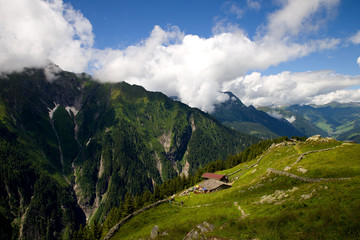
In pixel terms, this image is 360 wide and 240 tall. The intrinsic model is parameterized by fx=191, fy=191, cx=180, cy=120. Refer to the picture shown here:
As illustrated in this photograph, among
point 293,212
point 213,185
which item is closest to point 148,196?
point 213,185

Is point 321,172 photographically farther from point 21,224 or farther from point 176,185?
point 21,224

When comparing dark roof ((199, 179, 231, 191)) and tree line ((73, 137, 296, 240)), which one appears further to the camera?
dark roof ((199, 179, 231, 191))

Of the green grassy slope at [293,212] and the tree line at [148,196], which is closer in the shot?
the green grassy slope at [293,212]

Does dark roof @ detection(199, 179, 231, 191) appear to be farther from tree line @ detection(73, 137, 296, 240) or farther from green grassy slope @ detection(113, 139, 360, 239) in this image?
tree line @ detection(73, 137, 296, 240)

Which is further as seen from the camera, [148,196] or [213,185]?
[148,196]

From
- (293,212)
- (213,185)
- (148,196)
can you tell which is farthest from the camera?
(148,196)

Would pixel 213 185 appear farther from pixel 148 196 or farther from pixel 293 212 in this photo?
pixel 293 212

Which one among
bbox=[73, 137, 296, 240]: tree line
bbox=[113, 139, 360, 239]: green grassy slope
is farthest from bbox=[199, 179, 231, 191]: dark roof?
bbox=[73, 137, 296, 240]: tree line

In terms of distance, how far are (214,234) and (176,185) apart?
86719 millimetres

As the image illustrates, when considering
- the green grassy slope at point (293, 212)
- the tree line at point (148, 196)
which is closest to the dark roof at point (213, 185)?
the green grassy slope at point (293, 212)

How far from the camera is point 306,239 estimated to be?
1681 cm

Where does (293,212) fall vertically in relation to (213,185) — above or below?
above

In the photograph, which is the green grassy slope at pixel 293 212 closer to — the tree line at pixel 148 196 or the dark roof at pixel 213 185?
the dark roof at pixel 213 185

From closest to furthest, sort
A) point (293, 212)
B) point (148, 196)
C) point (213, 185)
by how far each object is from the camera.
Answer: point (293, 212)
point (213, 185)
point (148, 196)
